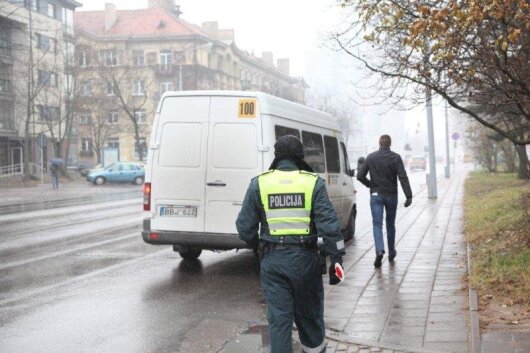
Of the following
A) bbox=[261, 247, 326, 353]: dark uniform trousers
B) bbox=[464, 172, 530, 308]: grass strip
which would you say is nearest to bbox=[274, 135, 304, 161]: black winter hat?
bbox=[261, 247, 326, 353]: dark uniform trousers

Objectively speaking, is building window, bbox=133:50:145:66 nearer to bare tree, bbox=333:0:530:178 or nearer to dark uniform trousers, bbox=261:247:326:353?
bare tree, bbox=333:0:530:178

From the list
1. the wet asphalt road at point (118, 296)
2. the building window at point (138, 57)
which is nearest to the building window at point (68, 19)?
the building window at point (138, 57)

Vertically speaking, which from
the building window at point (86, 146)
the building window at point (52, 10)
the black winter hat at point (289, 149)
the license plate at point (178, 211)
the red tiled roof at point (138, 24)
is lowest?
the license plate at point (178, 211)

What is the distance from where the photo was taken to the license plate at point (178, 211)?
901 cm

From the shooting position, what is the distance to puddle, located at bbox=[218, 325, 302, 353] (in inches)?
218

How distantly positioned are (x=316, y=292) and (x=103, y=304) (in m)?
3.50

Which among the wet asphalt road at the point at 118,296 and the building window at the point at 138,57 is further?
the building window at the point at 138,57

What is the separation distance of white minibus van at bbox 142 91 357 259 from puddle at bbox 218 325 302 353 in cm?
256

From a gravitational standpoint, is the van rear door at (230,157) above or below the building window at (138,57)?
below

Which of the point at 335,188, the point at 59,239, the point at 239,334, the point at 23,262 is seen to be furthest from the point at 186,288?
the point at 59,239

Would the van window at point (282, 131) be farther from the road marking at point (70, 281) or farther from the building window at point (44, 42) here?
the building window at point (44, 42)

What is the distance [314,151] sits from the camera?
424 inches

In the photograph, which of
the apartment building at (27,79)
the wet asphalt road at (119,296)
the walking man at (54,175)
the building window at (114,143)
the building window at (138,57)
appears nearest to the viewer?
the wet asphalt road at (119,296)

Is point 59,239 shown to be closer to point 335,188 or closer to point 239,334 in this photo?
point 335,188
